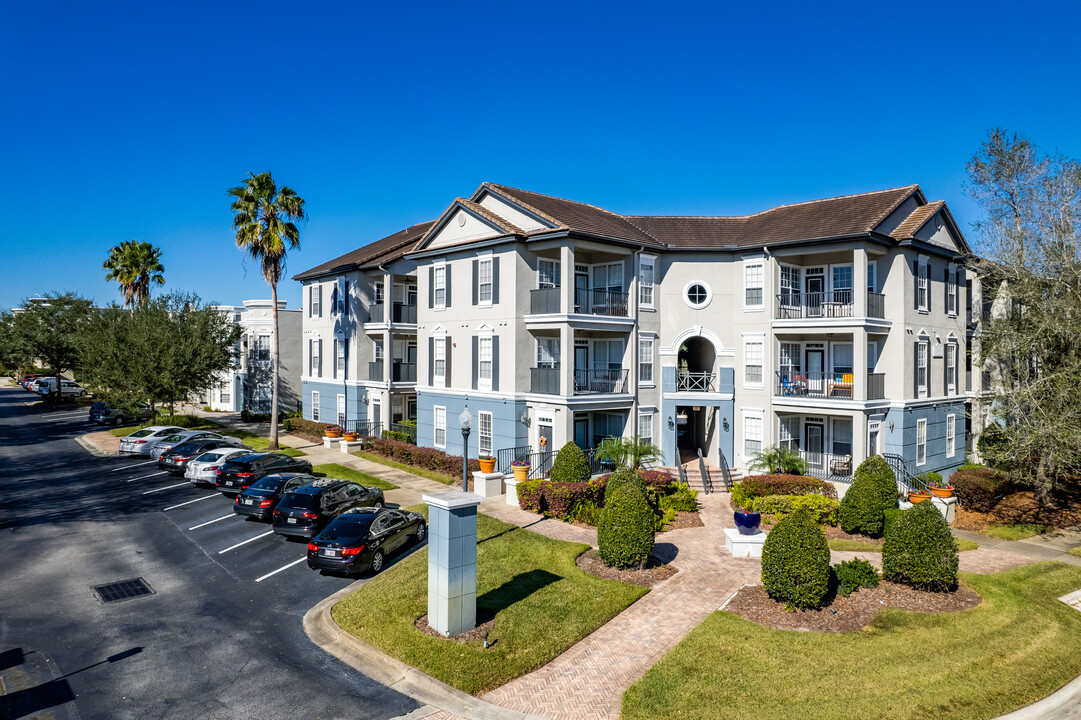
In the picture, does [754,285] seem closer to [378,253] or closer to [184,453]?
[378,253]

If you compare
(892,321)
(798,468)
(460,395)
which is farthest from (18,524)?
(892,321)

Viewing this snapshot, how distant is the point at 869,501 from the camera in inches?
814

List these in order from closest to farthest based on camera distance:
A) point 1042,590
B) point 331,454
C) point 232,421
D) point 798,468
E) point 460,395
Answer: point 1042,590 → point 798,468 → point 460,395 → point 331,454 → point 232,421

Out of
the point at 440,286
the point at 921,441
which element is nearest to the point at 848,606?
the point at 921,441

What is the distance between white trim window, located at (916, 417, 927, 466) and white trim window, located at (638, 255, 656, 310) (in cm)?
1263

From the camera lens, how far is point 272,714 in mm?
10523

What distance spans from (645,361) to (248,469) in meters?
17.0

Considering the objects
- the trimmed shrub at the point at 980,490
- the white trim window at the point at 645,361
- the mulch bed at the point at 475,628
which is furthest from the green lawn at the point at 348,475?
the trimmed shrub at the point at 980,490

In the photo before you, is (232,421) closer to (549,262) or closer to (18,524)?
(18,524)

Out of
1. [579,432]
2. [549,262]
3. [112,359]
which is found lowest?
[579,432]

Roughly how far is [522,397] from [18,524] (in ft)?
59.7

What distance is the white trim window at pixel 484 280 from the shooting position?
96.4 ft

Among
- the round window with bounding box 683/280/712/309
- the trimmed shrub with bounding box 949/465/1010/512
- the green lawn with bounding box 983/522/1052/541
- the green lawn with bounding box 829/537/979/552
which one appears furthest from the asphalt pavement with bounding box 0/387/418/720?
the trimmed shrub with bounding box 949/465/1010/512

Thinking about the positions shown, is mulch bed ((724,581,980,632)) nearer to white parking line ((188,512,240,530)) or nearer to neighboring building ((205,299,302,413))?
white parking line ((188,512,240,530))
